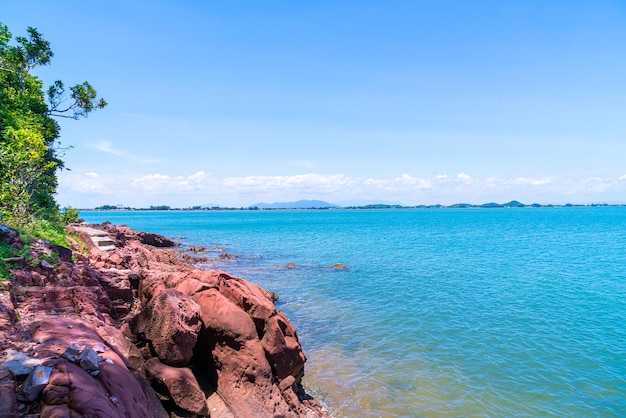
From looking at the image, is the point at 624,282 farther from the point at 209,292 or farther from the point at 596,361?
the point at 209,292

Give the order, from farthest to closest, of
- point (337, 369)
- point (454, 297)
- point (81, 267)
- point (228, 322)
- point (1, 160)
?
point (454, 297)
point (1, 160)
point (337, 369)
point (81, 267)
point (228, 322)

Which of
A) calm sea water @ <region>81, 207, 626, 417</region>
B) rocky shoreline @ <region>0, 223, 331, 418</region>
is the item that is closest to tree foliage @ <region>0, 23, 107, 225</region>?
rocky shoreline @ <region>0, 223, 331, 418</region>

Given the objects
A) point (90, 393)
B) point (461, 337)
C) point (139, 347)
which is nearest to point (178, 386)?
point (139, 347)

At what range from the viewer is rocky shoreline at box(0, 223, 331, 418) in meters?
6.67

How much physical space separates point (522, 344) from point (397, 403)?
9.77 metres

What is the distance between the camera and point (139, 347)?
37.7 ft

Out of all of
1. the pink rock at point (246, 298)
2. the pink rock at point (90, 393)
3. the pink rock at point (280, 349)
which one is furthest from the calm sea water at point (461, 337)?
the pink rock at point (90, 393)

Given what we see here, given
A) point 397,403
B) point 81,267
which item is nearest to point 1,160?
point 81,267

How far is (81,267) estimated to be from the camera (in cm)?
1366

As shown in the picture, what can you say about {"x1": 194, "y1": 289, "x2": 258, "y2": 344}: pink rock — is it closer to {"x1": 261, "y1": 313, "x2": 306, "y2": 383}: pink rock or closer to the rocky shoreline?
the rocky shoreline

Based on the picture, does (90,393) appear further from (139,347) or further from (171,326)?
(139,347)

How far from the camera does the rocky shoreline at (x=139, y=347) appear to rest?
6672 millimetres

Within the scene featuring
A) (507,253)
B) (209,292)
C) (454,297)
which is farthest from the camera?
(507,253)

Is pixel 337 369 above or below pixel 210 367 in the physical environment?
below
